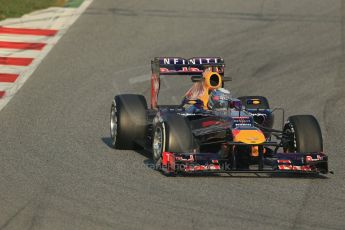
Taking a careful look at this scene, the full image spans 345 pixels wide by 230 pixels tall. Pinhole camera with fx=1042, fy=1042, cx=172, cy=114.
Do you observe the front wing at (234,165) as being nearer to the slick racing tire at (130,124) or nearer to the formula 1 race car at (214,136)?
the formula 1 race car at (214,136)

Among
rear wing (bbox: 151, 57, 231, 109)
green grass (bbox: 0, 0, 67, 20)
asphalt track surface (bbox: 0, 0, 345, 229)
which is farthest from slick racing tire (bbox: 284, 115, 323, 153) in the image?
green grass (bbox: 0, 0, 67, 20)

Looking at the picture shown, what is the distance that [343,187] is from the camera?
12891 mm

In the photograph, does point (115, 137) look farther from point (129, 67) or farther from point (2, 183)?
point (129, 67)

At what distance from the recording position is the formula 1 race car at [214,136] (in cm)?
1305

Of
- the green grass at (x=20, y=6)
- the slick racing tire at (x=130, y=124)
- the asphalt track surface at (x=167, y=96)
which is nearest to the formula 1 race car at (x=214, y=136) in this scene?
the slick racing tire at (x=130, y=124)

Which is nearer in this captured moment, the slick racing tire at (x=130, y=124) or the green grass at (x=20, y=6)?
the slick racing tire at (x=130, y=124)

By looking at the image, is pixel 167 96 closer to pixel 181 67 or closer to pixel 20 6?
pixel 181 67

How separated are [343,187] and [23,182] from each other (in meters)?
3.93

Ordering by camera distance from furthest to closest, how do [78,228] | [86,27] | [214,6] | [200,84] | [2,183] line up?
1. [214,6]
2. [86,27]
3. [200,84]
4. [2,183]
5. [78,228]

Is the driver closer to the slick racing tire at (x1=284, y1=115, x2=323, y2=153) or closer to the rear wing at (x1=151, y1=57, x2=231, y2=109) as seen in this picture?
the rear wing at (x1=151, y1=57, x2=231, y2=109)

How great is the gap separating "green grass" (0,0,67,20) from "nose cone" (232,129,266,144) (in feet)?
42.1

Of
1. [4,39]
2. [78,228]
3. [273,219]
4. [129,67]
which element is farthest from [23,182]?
[4,39]

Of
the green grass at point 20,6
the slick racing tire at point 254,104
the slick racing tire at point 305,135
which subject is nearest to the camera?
the slick racing tire at point 305,135

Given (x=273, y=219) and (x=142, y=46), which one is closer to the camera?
(x=273, y=219)
